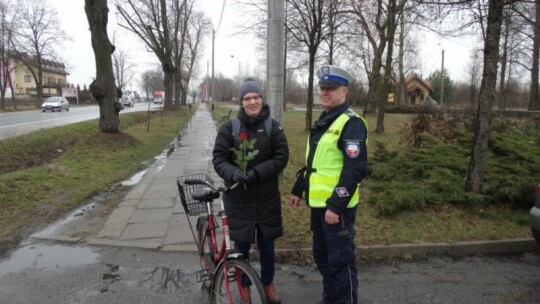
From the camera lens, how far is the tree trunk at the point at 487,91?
19.6 ft

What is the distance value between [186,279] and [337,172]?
2.16 m

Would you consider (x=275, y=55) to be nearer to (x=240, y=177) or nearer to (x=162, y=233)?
(x=162, y=233)

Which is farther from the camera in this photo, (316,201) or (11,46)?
(11,46)

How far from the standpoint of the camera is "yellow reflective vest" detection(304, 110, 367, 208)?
311cm

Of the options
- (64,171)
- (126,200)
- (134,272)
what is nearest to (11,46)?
(64,171)

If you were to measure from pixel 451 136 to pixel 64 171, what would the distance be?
9.65 meters

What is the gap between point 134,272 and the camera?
4.47 metres

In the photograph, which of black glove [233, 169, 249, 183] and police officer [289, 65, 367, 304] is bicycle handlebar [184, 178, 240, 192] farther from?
police officer [289, 65, 367, 304]

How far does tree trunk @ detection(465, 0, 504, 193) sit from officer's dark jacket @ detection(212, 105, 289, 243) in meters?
3.97

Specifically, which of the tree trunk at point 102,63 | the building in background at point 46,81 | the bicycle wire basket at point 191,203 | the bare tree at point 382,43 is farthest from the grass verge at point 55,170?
the building in background at point 46,81

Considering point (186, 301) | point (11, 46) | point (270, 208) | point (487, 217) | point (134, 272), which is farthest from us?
point (11, 46)

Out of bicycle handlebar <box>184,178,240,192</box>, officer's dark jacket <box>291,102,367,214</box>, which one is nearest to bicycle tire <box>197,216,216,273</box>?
bicycle handlebar <box>184,178,240,192</box>

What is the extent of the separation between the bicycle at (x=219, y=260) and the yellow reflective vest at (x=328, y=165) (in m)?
0.67

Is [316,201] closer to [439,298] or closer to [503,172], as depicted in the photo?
[439,298]
